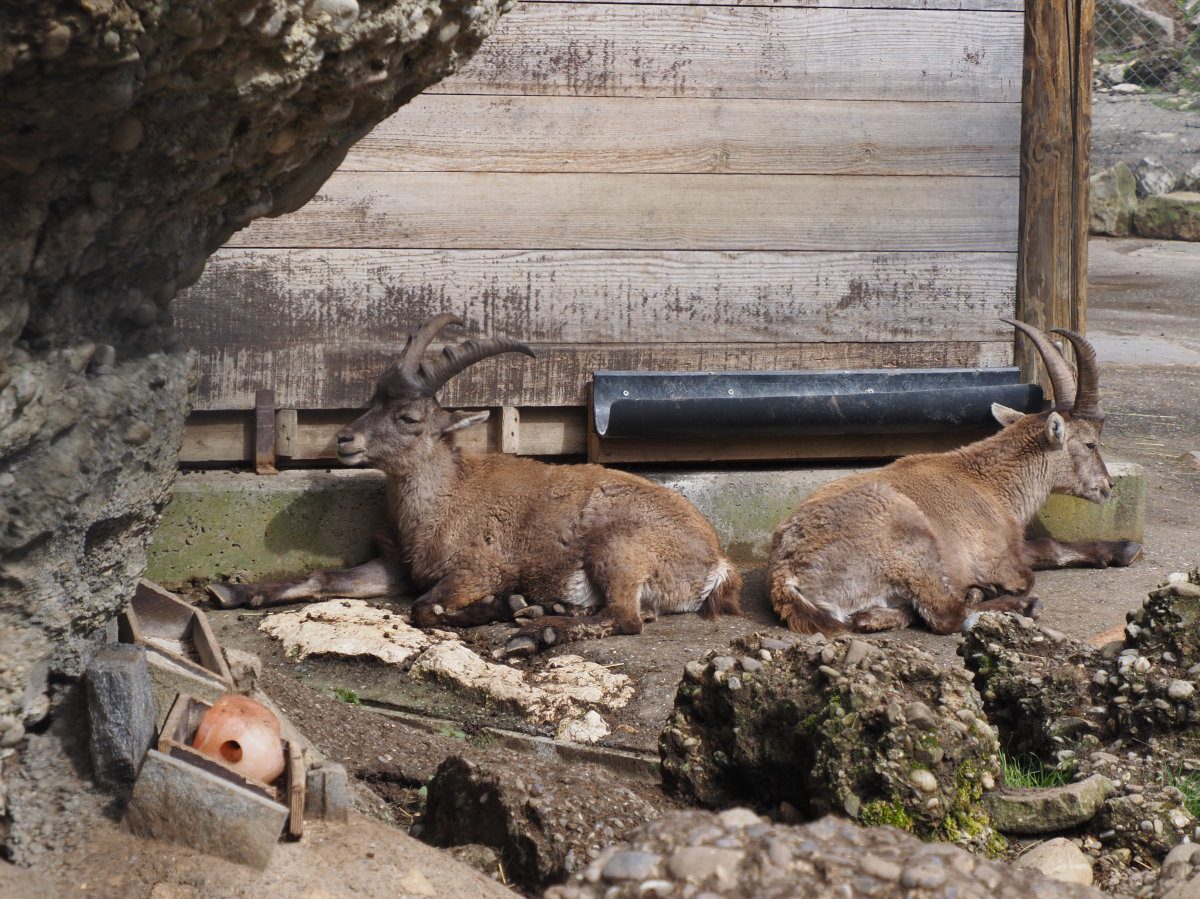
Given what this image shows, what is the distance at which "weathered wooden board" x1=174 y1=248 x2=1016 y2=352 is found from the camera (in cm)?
648

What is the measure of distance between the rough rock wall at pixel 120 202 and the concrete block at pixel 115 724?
12 centimetres

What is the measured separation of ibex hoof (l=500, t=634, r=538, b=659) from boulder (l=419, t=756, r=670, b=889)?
2.39 m

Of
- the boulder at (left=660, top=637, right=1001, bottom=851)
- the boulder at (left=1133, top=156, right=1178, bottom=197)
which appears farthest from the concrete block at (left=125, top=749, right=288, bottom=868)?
the boulder at (left=1133, top=156, right=1178, bottom=197)

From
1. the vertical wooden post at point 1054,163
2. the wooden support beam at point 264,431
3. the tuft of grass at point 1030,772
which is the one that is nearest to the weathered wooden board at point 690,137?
the vertical wooden post at point 1054,163

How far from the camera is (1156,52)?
2206 cm

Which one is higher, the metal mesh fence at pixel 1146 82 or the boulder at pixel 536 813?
the metal mesh fence at pixel 1146 82

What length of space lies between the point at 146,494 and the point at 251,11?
132 cm

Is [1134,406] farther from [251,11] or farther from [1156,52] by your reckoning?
[1156,52]

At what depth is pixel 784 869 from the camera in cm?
201

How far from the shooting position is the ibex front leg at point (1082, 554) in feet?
23.4

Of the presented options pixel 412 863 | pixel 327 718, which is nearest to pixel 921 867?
pixel 412 863

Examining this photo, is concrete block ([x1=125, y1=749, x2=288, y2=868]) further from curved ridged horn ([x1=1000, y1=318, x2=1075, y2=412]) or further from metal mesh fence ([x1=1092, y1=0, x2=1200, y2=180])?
metal mesh fence ([x1=1092, y1=0, x2=1200, y2=180])

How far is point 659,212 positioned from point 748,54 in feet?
2.89

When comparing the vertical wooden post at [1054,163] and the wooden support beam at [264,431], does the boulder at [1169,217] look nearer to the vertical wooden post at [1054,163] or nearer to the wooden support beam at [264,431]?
the vertical wooden post at [1054,163]
